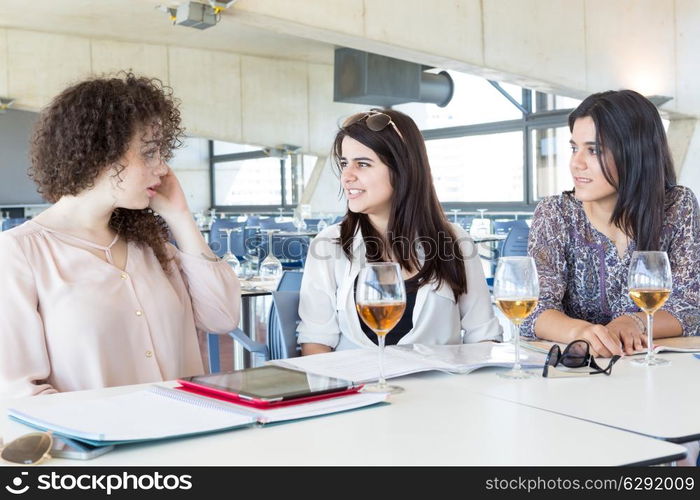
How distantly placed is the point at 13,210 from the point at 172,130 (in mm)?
15843

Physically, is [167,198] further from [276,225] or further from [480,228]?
[276,225]

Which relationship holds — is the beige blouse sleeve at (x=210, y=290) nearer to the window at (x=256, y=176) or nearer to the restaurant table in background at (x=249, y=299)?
the restaurant table in background at (x=249, y=299)

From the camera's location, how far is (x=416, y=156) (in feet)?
8.11

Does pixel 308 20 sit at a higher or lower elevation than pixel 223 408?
higher

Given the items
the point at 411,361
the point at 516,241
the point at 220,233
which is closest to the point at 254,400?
the point at 411,361

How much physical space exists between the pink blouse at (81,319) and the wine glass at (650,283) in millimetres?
1048

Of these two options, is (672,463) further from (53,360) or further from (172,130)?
(172,130)

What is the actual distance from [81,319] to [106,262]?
173 mm

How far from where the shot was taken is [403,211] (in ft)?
8.03

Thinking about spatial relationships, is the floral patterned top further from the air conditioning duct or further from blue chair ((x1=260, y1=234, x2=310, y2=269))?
the air conditioning duct

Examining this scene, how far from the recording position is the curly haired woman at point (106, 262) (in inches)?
70.0

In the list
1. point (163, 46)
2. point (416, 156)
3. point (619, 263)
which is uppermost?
point (163, 46)
